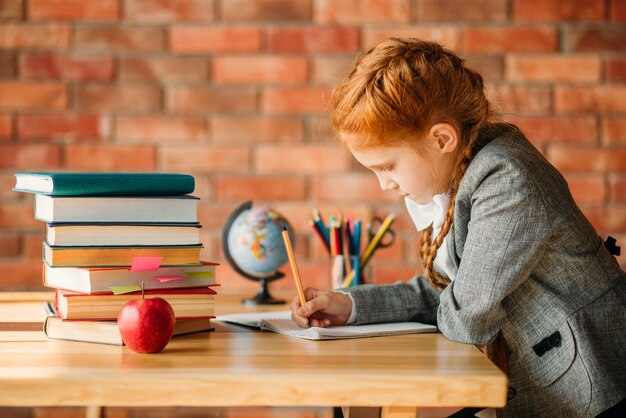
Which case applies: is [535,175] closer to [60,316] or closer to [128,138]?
[60,316]

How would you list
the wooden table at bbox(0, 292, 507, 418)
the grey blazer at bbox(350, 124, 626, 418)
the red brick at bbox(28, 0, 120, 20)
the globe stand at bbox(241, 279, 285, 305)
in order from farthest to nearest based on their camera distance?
the red brick at bbox(28, 0, 120, 20), the globe stand at bbox(241, 279, 285, 305), the grey blazer at bbox(350, 124, 626, 418), the wooden table at bbox(0, 292, 507, 418)

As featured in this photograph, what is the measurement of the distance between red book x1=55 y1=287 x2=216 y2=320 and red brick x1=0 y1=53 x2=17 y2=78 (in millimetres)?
1108

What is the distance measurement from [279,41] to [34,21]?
628mm

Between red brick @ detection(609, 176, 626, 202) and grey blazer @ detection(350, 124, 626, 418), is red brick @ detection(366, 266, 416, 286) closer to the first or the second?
red brick @ detection(609, 176, 626, 202)

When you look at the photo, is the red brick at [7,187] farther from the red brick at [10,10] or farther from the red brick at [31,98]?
the red brick at [10,10]

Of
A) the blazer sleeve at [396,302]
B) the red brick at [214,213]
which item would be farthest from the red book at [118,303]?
the red brick at [214,213]

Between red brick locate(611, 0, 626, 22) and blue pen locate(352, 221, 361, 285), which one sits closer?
blue pen locate(352, 221, 361, 285)

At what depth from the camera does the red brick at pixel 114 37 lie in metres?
2.12

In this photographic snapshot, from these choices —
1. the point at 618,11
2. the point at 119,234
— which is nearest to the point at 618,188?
the point at 618,11

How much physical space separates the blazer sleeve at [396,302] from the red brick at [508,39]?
0.96 meters

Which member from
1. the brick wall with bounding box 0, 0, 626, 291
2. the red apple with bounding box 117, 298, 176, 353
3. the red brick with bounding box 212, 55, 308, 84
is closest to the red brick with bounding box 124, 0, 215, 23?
the brick wall with bounding box 0, 0, 626, 291

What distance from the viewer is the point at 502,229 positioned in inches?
43.8

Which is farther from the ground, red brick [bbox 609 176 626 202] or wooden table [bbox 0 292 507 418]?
red brick [bbox 609 176 626 202]

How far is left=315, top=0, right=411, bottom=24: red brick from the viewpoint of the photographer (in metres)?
2.12
